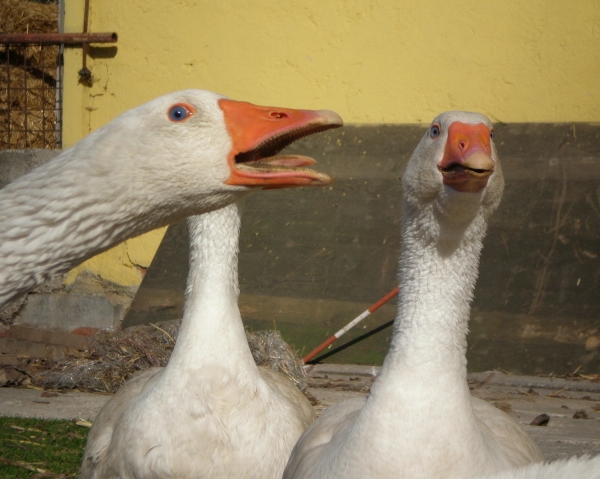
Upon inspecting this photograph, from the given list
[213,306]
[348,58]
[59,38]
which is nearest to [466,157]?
[213,306]

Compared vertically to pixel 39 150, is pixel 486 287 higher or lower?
lower

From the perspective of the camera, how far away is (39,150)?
8359mm

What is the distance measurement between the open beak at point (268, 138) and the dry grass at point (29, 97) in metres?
6.75

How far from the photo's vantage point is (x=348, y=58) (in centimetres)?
783

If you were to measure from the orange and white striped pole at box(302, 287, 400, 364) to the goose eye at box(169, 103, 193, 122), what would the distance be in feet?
14.2

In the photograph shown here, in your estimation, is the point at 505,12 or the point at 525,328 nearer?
the point at 525,328

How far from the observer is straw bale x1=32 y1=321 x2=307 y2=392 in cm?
582

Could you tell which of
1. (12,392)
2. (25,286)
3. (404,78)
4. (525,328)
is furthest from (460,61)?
(25,286)

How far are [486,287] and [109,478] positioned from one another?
413 centimetres

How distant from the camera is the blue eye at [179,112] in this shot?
236cm

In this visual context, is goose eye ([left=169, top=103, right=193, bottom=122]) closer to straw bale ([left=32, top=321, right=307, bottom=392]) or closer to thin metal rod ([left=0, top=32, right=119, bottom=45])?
straw bale ([left=32, top=321, right=307, bottom=392])

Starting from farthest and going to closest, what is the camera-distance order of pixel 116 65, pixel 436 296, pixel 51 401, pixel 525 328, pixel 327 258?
pixel 116 65 → pixel 327 258 → pixel 525 328 → pixel 51 401 → pixel 436 296

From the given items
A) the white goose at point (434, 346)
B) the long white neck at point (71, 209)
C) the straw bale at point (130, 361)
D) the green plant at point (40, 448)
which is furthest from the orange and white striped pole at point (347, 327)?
the long white neck at point (71, 209)

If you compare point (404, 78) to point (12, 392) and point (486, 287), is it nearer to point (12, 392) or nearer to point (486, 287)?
point (486, 287)
